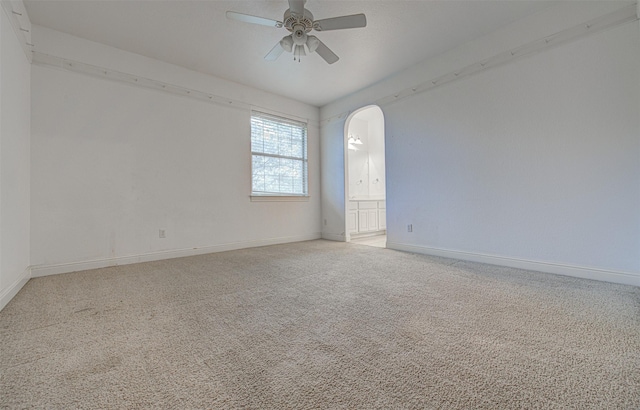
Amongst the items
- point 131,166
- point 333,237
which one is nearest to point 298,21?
point 131,166

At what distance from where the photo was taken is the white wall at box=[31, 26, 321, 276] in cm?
287

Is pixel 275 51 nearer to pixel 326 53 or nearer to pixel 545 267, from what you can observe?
pixel 326 53

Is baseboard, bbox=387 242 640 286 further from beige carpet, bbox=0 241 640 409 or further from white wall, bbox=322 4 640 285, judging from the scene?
beige carpet, bbox=0 241 640 409

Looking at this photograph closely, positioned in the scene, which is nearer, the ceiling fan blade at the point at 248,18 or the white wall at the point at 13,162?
the white wall at the point at 13,162

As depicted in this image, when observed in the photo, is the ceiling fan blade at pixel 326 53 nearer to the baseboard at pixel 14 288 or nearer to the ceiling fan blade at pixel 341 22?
the ceiling fan blade at pixel 341 22

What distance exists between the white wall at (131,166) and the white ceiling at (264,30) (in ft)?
1.20

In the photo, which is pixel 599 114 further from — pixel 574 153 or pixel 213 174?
pixel 213 174

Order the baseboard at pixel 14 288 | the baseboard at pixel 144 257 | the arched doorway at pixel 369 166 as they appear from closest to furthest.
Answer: the baseboard at pixel 14 288 → the baseboard at pixel 144 257 → the arched doorway at pixel 369 166

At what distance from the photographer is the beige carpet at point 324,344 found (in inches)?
39.6

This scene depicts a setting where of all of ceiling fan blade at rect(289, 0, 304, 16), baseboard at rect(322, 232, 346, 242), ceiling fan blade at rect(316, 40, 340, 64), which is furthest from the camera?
baseboard at rect(322, 232, 346, 242)

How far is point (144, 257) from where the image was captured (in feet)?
11.2

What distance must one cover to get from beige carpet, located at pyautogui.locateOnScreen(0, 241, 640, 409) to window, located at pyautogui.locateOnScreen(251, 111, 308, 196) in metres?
2.49

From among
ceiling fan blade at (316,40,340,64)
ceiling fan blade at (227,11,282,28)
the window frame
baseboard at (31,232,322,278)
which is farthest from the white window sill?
ceiling fan blade at (227,11,282,28)

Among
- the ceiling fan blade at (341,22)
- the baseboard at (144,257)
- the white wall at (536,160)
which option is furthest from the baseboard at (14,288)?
the white wall at (536,160)
